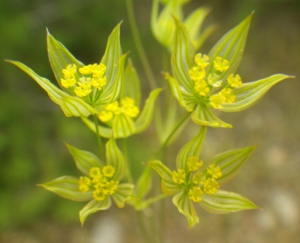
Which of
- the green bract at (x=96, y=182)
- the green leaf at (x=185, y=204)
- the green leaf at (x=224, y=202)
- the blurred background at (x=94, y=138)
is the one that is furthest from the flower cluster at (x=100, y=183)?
the blurred background at (x=94, y=138)

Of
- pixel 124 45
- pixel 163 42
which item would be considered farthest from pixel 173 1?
pixel 124 45

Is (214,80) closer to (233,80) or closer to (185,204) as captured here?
(233,80)

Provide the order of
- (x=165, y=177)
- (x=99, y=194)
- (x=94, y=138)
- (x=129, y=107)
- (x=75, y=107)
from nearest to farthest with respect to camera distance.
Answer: (x=75, y=107) → (x=165, y=177) → (x=99, y=194) → (x=129, y=107) → (x=94, y=138)

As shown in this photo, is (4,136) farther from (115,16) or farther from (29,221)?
(115,16)

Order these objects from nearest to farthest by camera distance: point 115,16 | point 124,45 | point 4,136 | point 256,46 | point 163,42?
1. point 163,42
2. point 4,136
3. point 124,45
4. point 115,16
5. point 256,46

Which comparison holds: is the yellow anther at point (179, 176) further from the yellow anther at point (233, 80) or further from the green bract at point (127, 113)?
the yellow anther at point (233, 80)

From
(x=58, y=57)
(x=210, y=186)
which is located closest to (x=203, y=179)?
(x=210, y=186)

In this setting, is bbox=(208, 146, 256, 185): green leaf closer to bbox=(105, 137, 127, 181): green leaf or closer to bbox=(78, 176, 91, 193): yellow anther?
bbox=(105, 137, 127, 181): green leaf
